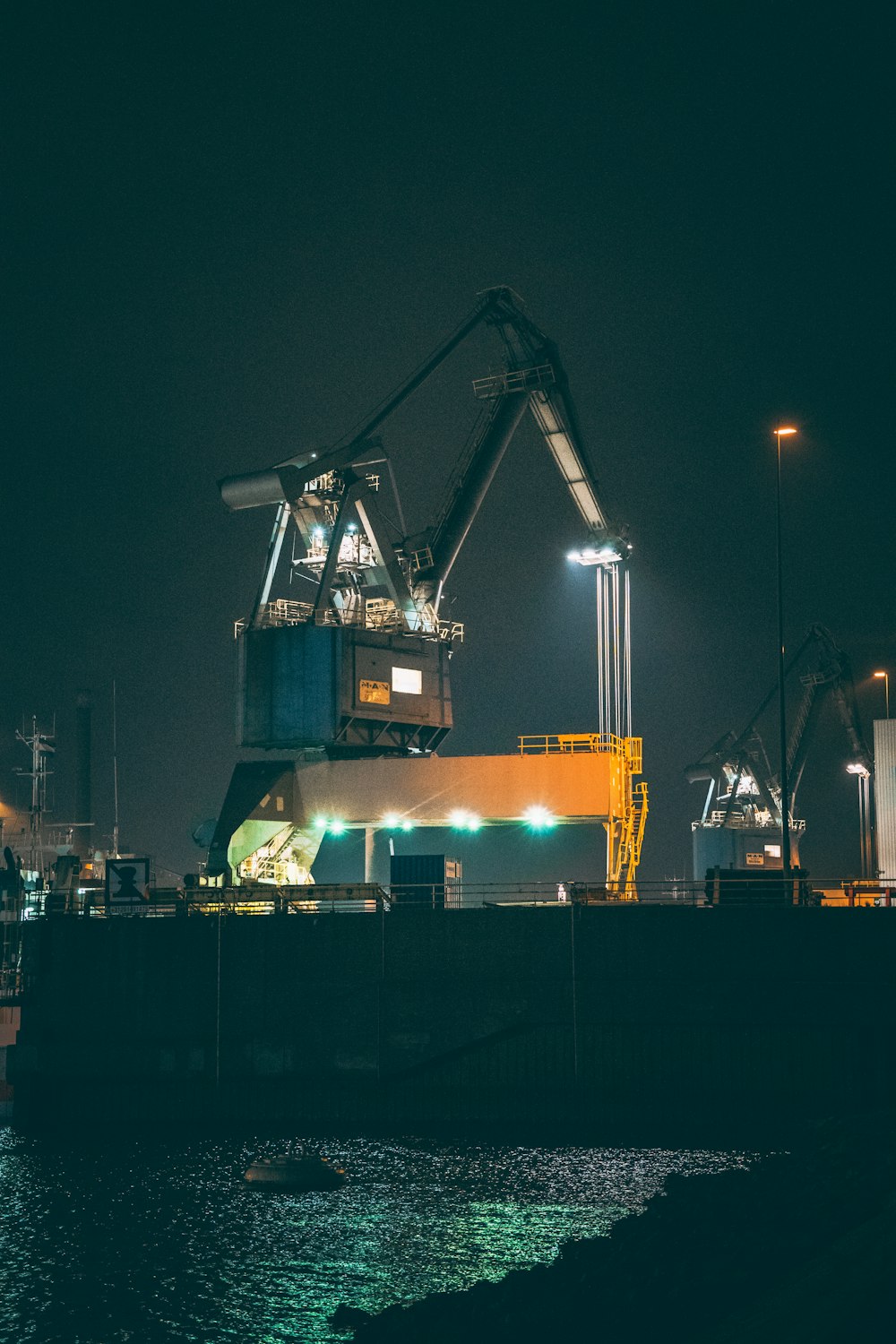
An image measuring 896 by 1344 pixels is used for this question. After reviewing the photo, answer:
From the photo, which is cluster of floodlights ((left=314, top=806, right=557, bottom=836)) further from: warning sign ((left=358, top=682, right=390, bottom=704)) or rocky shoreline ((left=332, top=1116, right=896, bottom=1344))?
rocky shoreline ((left=332, top=1116, right=896, bottom=1344))

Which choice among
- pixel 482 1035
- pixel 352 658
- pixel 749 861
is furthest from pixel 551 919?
pixel 749 861

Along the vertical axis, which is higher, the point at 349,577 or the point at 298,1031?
the point at 349,577

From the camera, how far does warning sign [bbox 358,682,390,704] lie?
55344mm

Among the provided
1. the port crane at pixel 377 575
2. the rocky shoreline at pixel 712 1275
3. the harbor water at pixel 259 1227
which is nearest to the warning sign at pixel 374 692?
the port crane at pixel 377 575

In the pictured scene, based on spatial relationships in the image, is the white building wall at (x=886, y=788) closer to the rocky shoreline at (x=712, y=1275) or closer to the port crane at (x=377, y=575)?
the port crane at (x=377, y=575)

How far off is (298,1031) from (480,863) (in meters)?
16.3

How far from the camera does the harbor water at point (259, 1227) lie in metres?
25.5

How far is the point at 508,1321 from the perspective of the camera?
21.8 m

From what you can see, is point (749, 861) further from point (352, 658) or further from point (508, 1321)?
point (508, 1321)

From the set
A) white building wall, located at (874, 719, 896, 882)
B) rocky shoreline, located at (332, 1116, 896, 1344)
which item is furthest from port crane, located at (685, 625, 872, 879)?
rocky shoreline, located at (332, 1116, 896, 1344)

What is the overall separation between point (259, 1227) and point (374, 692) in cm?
2787

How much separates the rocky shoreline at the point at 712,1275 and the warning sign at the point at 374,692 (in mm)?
31356

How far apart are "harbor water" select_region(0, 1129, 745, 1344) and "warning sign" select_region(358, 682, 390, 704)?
20905 millimetres

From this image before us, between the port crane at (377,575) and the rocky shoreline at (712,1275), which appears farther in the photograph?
the port crane at (377,575)
